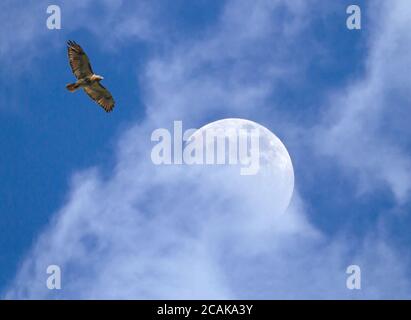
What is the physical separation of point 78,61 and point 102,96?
11.0 ft

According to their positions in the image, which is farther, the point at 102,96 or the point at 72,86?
the point at 102,96

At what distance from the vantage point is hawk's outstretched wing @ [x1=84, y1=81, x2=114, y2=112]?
64.2m

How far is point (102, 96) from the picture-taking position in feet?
213

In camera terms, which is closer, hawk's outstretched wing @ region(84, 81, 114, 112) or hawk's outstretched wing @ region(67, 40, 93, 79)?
hawk's outstretched wing @ region(67, 40, 93, 79)

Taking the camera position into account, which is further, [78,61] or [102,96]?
[102,96]

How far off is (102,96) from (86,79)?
2.12 m

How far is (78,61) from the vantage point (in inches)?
2461

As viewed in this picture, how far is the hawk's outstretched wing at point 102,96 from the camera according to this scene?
211 feet

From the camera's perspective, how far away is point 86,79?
6328 centimetres

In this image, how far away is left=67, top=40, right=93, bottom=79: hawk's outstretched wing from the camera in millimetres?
61938

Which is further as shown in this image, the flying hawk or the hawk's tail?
the hawk's tail
